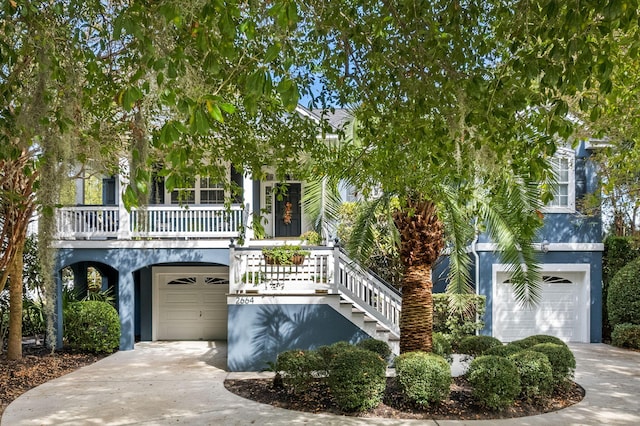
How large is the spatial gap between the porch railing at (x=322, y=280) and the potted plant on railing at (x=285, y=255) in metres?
0.10

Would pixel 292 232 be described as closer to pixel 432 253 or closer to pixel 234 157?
pixel 432 253

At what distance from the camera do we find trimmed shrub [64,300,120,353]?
13.7 meters

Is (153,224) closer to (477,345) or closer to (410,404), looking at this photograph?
(477,345)

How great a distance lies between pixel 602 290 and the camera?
630 inches

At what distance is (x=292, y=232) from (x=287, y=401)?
344 inches

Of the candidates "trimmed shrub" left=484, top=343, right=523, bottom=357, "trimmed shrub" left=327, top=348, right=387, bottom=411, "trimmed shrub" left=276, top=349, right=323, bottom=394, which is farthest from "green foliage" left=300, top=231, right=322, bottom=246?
"trimmed shrub" left=327, top=348, right=387, bottom=411

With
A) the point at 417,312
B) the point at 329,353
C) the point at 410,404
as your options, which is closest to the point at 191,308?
the point at 329,353

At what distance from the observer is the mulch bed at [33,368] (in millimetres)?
10180

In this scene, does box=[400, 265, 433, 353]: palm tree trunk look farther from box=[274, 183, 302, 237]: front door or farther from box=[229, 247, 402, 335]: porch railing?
box=[274, 183, 302, 237]: front door

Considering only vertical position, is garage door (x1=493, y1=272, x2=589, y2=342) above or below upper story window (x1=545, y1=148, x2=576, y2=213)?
below

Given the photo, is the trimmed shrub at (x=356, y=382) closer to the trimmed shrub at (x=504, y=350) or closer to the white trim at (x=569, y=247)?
the trimmed shrub at (x=504, y=350)

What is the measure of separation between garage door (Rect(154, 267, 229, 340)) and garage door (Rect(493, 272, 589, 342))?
25.0 feet

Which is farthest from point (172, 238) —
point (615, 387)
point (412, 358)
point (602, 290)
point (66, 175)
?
point (602, 290)

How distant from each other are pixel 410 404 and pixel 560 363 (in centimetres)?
257
